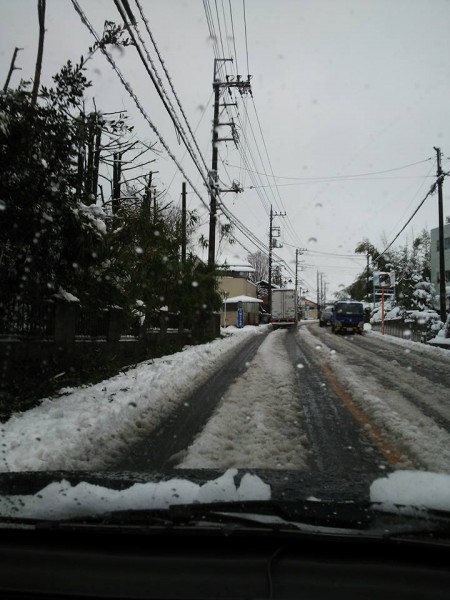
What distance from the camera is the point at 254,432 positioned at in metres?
5.78

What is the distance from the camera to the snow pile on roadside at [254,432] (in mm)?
4738

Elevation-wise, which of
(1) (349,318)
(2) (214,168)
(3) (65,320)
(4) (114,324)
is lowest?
(4) (114,324)

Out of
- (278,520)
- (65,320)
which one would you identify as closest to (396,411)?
(278,520)

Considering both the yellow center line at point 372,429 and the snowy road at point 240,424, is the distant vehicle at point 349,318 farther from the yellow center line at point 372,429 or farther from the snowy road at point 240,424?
the yellow center line at point 372,429

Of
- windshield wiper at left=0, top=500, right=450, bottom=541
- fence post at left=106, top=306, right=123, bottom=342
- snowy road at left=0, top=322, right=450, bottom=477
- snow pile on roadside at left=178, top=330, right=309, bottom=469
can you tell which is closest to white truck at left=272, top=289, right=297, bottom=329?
fence post at left=106, top=306, right=123, bottom=342

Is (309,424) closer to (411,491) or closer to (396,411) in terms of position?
(396,411)

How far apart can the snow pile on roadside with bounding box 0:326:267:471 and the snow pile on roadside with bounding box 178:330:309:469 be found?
897 mm

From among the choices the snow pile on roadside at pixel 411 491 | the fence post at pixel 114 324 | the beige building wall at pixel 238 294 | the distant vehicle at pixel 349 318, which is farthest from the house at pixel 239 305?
the snow pile on roadside at pixel 411 491

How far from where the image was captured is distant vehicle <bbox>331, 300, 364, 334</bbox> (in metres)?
33.0

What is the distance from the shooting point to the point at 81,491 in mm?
2539

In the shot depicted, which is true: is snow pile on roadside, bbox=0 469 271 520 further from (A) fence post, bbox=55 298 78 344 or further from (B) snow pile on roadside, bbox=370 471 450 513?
(A) fence post, bbox=55 298 78 344

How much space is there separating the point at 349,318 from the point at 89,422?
29.0 m

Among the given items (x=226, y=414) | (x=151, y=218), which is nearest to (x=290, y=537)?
(x=226, y=414)

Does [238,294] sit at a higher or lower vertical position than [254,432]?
higher
